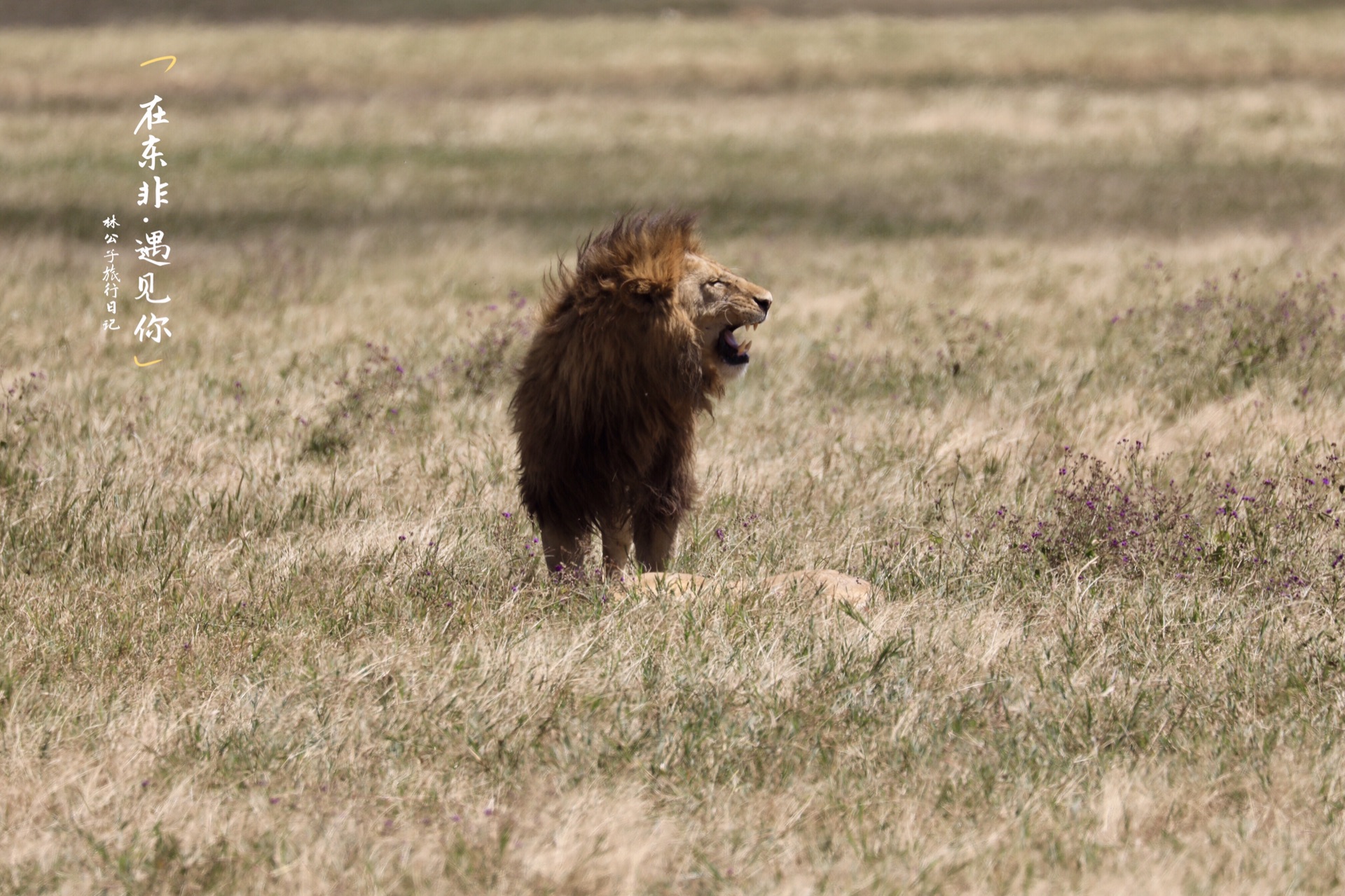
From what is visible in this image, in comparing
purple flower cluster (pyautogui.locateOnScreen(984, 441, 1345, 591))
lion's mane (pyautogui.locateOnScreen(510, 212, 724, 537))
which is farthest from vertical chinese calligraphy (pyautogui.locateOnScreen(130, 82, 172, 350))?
purple flower cluster (pyautogui.locateOnScreen(984, 441, 1345, 591))

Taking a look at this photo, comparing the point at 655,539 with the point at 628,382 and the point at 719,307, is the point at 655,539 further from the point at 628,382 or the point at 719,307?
the point at 719,307

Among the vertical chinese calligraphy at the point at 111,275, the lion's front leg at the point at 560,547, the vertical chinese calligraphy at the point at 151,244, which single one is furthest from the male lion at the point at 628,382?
the vertical chinese calligraphy at the point at 111,275

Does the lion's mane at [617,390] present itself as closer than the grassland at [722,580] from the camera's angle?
No

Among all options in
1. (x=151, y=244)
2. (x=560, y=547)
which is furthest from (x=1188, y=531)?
(x=151, y=244)

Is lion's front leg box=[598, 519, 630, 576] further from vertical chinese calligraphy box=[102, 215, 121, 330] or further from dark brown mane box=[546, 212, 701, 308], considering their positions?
vertical chinese calligraphy box=[102, 215, 121, 330]

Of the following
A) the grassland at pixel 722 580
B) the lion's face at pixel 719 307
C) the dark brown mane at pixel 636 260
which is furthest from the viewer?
the lion's face at pixel 719 307

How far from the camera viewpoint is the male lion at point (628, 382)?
18.2 ft

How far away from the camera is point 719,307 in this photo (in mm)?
5715

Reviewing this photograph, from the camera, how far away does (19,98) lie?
93.7ft

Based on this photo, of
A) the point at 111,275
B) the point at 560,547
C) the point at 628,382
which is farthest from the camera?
the point at 111,275

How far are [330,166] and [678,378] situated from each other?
16717 millimetres

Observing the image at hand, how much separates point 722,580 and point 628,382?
871 mm

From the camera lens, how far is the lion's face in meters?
5.69

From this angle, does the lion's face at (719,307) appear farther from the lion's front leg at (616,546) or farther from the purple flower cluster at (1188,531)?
the purple flower cluster at (1188,531)
